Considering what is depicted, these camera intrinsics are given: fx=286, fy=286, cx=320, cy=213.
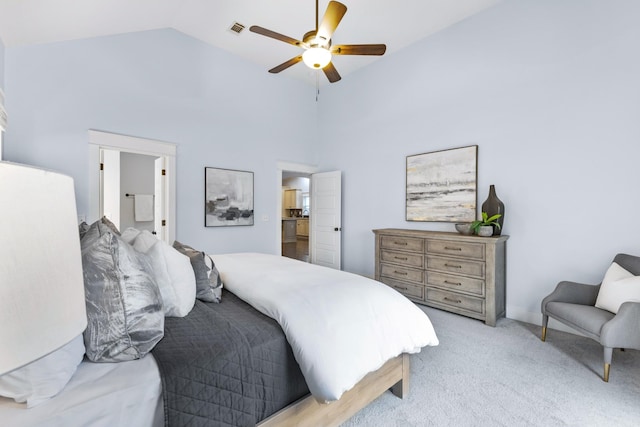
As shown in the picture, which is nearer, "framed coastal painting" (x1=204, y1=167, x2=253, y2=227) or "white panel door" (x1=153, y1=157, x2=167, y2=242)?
"white panel door" (x1=153, y1=157, x2=167, y2=242)

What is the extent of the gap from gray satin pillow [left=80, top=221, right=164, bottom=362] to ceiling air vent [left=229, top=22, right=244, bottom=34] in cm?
366

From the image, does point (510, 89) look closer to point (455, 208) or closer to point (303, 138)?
point (455, 208)

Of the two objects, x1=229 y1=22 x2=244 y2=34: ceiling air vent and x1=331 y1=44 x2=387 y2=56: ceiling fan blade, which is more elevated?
x1=229 y1=22 x2=244 y2=34: ceiling air vent

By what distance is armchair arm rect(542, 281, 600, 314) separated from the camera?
250 cm

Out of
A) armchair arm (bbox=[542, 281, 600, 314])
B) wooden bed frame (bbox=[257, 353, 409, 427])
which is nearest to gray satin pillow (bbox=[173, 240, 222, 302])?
wooden bed frame (bbox=[257, 353, 409, 427])

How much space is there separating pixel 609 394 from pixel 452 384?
976 mm

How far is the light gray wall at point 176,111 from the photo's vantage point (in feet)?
9.87

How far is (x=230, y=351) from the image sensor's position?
117 cm

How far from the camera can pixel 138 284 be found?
117cm

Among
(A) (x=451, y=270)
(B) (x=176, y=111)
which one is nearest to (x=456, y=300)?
(A) (x=451, y=270)

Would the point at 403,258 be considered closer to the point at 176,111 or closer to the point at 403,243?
the point at 403,243

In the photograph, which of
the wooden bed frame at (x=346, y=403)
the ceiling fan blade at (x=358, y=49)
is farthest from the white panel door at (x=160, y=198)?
the wooden bed frame at (x=346, y=403)

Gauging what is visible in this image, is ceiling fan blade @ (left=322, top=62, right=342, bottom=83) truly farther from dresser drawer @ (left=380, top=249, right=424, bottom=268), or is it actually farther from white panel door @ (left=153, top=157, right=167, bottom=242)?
white panel door @ (left=153, top=157, right=167, bottom=242)

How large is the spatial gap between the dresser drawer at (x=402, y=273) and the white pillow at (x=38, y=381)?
3301 mm
